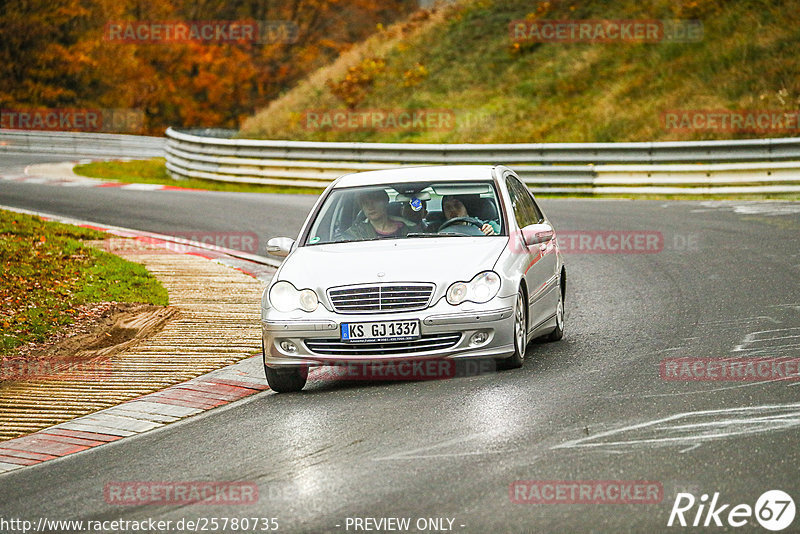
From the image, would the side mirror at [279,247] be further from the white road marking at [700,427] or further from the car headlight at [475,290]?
the white road marking at [700,427]

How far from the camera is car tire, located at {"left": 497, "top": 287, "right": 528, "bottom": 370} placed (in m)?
8.42

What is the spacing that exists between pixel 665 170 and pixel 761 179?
1950 mm

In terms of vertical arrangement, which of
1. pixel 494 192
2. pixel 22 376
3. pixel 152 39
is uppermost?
pixel 152 39

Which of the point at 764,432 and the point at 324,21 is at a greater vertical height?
the point at 324,21

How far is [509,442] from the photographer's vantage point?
6.45m

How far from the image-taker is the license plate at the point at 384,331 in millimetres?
8070

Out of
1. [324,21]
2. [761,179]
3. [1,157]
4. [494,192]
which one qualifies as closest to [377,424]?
[494,192]

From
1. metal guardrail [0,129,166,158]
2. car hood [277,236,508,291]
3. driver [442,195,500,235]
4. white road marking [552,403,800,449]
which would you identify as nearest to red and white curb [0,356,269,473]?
car hood [277,236,508,291]

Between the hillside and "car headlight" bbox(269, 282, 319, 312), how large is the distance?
18816 millimetres

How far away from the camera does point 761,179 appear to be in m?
21.2

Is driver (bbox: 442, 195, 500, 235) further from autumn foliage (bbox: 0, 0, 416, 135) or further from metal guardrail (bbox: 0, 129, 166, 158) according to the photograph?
autumn foliage (bbox: 0, 0, 416, 135)

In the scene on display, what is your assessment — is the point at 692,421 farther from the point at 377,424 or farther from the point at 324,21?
the point at 324,21

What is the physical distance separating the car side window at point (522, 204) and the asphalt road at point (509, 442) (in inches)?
42.7

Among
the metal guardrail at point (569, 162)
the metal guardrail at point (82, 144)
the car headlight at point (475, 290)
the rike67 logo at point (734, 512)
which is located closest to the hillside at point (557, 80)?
the metal guardrail at point (569, 162)
